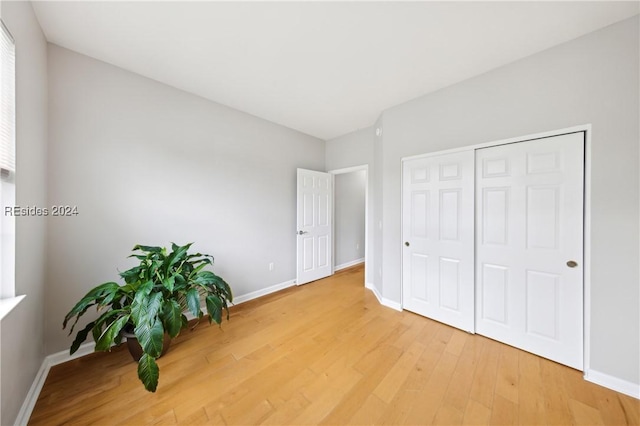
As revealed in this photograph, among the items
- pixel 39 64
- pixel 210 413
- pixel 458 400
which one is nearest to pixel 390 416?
pixel 458 400

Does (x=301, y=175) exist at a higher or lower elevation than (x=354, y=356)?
higher

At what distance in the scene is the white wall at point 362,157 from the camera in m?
3.40

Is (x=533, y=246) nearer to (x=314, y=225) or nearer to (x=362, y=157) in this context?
(x=362, y=157)

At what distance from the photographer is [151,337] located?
54.8 inches

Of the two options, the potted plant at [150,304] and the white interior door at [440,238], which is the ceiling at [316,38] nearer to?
the white interior door at [440,238]

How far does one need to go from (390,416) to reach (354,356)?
0.55 m

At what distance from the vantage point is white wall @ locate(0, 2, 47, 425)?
3.85ft

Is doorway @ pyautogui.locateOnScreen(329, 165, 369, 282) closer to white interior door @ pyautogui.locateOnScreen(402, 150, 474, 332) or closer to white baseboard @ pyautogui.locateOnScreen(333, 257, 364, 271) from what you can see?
white baseboard @ pyautogui.locateOnScreen(333, 257, 364, 271)

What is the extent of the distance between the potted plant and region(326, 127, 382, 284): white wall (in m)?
2.23

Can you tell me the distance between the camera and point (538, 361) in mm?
1779

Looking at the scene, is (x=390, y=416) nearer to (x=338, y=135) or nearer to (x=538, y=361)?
(x=538, y=361)

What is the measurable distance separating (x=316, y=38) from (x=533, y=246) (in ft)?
8.40

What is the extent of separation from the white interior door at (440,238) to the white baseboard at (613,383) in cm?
75

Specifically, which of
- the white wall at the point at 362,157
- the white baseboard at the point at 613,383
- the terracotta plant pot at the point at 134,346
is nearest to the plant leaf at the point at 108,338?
the terracotta plant pot at the point at 134,346
